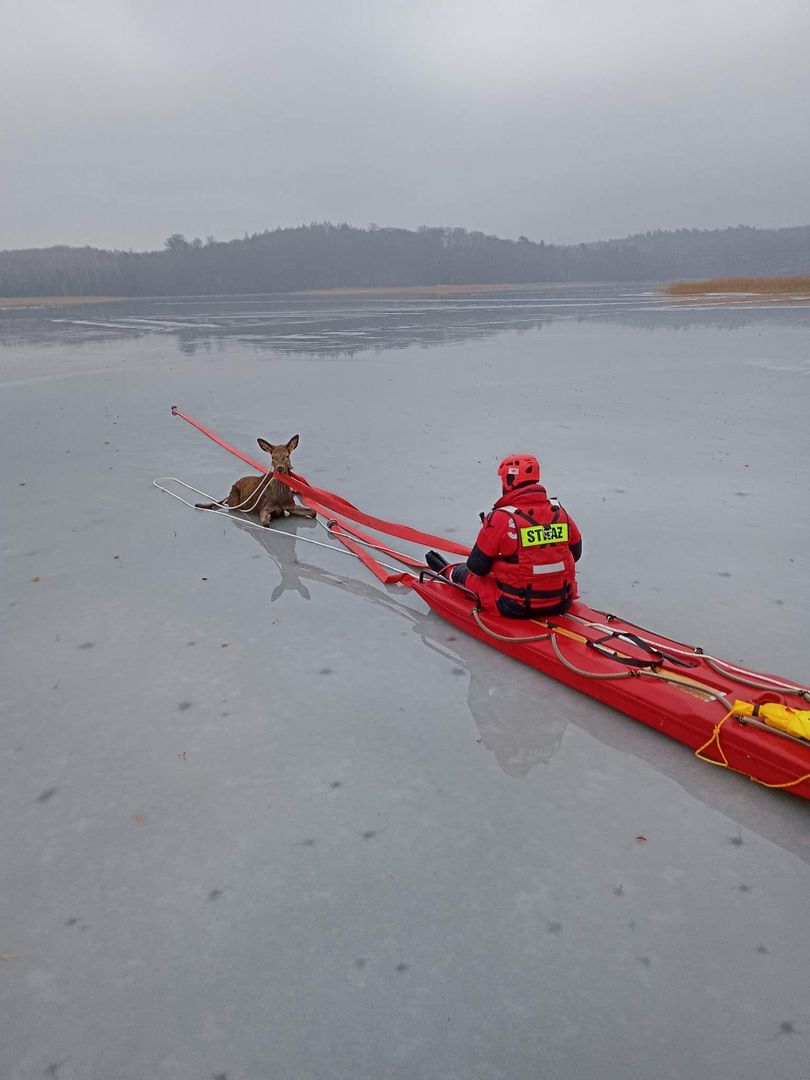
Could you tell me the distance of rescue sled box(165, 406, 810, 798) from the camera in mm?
2551

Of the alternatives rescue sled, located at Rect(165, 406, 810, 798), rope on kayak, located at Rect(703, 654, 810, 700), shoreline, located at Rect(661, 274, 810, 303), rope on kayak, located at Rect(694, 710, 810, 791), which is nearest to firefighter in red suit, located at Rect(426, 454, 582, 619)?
rescue sled, located at Rect(165, 406, 810, 798)

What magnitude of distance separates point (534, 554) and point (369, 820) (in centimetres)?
144

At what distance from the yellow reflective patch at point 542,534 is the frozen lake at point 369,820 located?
2.03 ft

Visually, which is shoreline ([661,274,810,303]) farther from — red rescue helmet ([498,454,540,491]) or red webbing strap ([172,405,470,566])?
red rescue helmet ([498,454,540,491])

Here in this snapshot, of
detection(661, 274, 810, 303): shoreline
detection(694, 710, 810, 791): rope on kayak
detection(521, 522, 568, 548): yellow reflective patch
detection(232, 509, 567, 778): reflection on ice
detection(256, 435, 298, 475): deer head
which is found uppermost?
detection(521, 522, 568, 548): yellow reflective patch

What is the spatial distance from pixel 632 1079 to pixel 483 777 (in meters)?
1.14

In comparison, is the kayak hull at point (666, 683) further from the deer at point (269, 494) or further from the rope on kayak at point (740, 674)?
the deer at point (269, 494)

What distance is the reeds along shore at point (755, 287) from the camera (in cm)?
3447

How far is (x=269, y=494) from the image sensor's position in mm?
5695

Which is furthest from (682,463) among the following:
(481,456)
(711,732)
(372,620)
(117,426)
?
(117,426)

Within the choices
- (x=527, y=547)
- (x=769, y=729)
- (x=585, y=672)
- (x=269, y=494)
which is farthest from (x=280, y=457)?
(x=769, y=729)

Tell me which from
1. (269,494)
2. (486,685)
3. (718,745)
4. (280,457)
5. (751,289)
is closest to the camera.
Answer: (718,745)

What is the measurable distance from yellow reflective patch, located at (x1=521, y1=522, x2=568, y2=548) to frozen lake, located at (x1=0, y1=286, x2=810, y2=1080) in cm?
62

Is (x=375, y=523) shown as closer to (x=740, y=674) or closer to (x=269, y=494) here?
(x=269, y=494)
